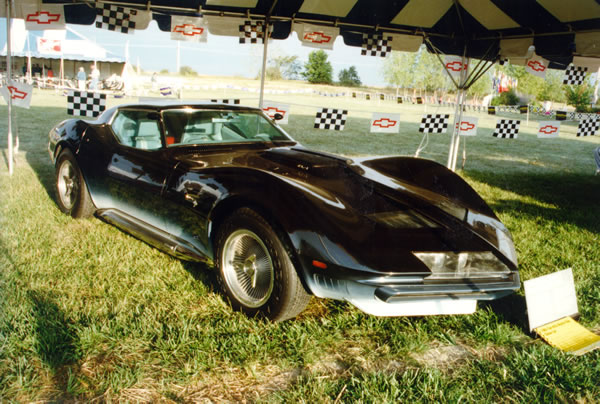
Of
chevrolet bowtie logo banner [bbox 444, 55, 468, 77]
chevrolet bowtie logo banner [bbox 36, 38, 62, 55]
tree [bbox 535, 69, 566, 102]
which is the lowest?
chevrolet bowtie logo banner [bbox 36, 38, 62, 55]

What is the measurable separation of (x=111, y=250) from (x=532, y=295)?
2725 mm

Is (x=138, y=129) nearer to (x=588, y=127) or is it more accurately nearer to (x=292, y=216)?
(x=292, y=216)

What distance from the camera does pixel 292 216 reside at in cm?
203

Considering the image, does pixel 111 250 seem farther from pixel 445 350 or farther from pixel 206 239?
pixel 445 350

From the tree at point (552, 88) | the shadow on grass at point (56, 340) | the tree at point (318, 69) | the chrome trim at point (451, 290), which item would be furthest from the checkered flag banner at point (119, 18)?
the tree at point (552, 88)

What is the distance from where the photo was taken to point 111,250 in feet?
10.3

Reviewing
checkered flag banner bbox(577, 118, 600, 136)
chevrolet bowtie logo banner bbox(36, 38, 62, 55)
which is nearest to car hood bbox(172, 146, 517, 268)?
chevrolet bowtie logo banner bbox(36, 38, 62, 55)

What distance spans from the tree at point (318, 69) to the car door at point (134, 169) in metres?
20.5

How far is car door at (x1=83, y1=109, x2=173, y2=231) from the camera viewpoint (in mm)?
2814

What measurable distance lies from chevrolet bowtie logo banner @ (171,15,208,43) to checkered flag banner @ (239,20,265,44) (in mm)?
520

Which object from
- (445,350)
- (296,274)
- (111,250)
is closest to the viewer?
(296,274)

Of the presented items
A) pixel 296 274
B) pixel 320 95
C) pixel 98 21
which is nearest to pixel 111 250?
pixel 296 274

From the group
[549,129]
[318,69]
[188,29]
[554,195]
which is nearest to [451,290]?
[554,195]

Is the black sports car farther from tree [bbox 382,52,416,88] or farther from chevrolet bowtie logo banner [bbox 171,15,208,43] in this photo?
tree [bbox 382,52,416,88]
